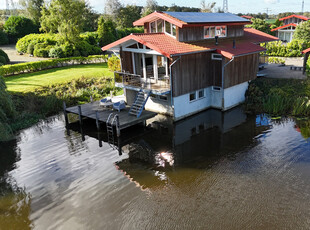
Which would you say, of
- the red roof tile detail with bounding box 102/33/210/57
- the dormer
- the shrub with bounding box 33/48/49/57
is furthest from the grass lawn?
the dormer

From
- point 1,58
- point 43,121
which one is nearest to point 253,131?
point 43,121

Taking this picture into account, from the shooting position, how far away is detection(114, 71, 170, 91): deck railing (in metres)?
20.3

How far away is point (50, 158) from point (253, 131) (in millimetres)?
13651

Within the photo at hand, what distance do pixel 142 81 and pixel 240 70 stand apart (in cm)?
859

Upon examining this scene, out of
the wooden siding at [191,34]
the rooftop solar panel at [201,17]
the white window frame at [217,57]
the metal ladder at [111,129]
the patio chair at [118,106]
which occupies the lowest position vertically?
the metal ladder at [111,129]

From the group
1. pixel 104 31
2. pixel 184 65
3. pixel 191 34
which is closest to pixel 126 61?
pixel 184 65

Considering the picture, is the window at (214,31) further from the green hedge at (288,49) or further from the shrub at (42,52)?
the shrub at (42,52)

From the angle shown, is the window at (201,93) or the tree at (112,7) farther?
the tree at (112,7)

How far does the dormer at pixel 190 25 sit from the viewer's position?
818 inches

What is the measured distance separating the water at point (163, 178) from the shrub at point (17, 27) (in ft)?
148

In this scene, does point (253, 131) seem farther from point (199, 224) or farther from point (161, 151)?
point (199, 224)

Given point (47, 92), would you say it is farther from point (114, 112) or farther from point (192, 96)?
point (192, 96)

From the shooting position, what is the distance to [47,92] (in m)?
26.8

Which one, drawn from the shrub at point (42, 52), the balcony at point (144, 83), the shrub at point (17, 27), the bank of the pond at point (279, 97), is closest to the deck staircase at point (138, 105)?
the balcony at point (144, 83)
